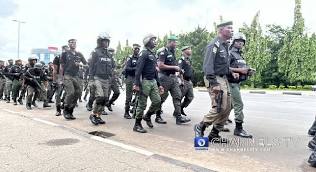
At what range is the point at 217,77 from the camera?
17.5 ft

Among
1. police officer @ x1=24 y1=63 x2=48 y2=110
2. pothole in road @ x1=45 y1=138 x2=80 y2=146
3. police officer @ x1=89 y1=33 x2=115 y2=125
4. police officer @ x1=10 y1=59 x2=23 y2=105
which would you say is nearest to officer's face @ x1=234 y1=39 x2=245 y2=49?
police officer @ x1=89 y1=33 x2=115 y2=125

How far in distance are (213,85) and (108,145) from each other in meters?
1.82

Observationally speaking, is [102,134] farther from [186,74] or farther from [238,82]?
[186,74]

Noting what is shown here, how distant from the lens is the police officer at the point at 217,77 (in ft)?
16.9

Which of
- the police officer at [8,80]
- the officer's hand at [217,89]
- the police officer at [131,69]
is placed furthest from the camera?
the police officer at [8,80]

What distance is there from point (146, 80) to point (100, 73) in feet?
4.19

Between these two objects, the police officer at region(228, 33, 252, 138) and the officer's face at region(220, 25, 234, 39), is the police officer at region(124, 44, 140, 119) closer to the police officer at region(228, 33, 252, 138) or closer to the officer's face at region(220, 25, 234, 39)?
the police officer at region(228, 33, 252, 138)

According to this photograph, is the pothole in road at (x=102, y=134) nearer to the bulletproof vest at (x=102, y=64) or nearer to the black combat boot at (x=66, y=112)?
the bulletproof vest at (x=102, y=64)

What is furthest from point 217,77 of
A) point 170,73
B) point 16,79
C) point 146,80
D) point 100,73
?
point 16,79

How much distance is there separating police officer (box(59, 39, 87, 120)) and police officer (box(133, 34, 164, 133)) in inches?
86.7

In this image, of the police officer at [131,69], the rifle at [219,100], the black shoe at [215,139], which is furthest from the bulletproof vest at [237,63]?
the police officer at [131,69]

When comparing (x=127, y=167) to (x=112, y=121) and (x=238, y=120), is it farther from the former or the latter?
(x=112, y=121)

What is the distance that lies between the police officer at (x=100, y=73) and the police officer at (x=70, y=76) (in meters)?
0.86

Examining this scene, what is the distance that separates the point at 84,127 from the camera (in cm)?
684
